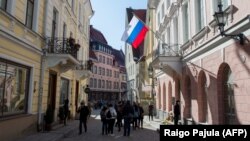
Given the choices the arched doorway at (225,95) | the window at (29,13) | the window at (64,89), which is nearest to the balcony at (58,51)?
the window at (29,13)

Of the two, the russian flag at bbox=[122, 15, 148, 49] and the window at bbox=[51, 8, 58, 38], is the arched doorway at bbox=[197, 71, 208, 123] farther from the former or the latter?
the window at bbox=[51, 8, 58, 38]

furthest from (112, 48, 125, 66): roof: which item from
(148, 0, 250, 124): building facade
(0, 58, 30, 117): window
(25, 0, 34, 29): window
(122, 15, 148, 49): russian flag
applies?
(0, 58, 30, 117): window

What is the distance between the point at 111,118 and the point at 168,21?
913 centimetres

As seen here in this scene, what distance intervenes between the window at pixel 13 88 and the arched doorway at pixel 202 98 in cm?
773

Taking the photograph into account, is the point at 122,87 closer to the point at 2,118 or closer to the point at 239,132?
the point at 2,118

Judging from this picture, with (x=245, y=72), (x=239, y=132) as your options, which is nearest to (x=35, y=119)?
(x=245, y=72)

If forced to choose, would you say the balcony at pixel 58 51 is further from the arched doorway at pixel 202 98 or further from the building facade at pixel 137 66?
the building facade at pixel 137 66

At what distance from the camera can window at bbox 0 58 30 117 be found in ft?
36.0

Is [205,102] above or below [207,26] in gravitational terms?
below

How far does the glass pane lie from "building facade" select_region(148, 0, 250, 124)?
300 inches

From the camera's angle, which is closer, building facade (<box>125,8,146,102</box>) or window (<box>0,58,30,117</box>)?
window (<box>0,58,30,117</box>)

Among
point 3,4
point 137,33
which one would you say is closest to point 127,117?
point 137,33

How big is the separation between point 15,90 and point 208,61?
25.9 ft

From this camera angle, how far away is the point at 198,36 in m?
13.9
